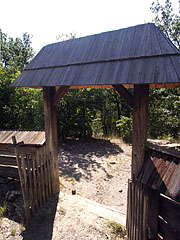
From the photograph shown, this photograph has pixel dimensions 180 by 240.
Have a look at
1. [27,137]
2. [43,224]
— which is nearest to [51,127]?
[27,137]

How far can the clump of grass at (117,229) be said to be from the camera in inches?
128

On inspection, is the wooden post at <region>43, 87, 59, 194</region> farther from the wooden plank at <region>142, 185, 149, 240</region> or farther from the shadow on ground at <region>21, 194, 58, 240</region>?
the wooden plank at <region>142, 185, 149, 240</region>

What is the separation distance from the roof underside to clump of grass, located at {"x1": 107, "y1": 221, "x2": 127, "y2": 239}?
2766 mm

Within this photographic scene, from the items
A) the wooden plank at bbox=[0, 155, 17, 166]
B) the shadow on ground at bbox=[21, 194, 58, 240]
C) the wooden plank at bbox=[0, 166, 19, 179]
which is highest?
the wooden plank at bbox=[0, 155, 17, 166]

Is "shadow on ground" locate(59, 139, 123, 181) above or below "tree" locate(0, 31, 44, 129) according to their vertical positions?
below

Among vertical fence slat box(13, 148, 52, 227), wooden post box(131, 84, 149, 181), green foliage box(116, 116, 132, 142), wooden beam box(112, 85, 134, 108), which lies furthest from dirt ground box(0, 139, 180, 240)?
green foliage box(116, 116, 132, 142)

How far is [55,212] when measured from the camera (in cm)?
385

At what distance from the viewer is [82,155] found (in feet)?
25.5

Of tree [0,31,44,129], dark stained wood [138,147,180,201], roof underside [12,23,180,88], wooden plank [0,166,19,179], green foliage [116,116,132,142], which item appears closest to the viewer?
dark stained wood [138,147,180,201]

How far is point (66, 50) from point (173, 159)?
10.3ft

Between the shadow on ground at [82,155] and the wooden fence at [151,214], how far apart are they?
2985 mm

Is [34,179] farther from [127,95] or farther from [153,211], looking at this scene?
[127,95]

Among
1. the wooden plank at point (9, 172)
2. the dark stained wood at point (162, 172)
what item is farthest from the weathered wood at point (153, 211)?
the wooden plank at point (9, 172)

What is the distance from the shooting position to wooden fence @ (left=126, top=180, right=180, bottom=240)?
230cm
